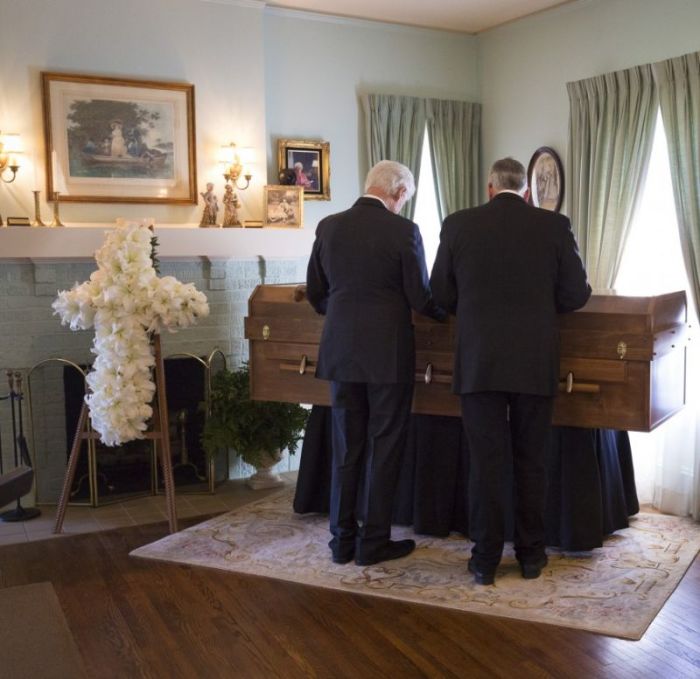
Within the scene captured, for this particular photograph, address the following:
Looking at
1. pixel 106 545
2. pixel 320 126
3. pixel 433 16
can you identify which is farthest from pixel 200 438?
pixel 433 16

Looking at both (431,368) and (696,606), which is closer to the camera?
(696,606)

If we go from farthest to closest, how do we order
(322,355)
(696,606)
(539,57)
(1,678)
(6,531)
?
(539,57) → (6,531) → (322,355) → (696,606) → (1,678)

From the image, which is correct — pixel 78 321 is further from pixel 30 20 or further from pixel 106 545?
pixel 30 20

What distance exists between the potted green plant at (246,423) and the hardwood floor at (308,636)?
3.57 ft

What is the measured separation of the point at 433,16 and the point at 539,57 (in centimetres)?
Result: 72

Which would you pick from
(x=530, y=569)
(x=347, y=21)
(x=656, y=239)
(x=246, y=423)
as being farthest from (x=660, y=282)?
(x=347, y=21)

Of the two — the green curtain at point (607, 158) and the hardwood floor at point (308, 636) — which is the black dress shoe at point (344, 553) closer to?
the hardwood floor at point (308, 636)

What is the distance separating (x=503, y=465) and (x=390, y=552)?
66 centimetres

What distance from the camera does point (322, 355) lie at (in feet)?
11.8

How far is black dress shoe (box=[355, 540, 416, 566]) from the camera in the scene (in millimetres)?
3635

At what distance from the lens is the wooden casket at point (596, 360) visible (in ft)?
11.0

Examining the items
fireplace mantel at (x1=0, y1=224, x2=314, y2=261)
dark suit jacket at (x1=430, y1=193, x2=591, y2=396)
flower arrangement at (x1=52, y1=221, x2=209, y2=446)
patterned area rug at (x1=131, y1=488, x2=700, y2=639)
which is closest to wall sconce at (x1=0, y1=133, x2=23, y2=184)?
fireplace mantel at (x1=0, y1=224, x2=314, y2=261)

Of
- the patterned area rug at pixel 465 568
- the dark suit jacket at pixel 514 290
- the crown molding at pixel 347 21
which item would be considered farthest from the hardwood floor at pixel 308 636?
the crown molding at pixel 347 21

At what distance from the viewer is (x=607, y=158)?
4.91 metres
